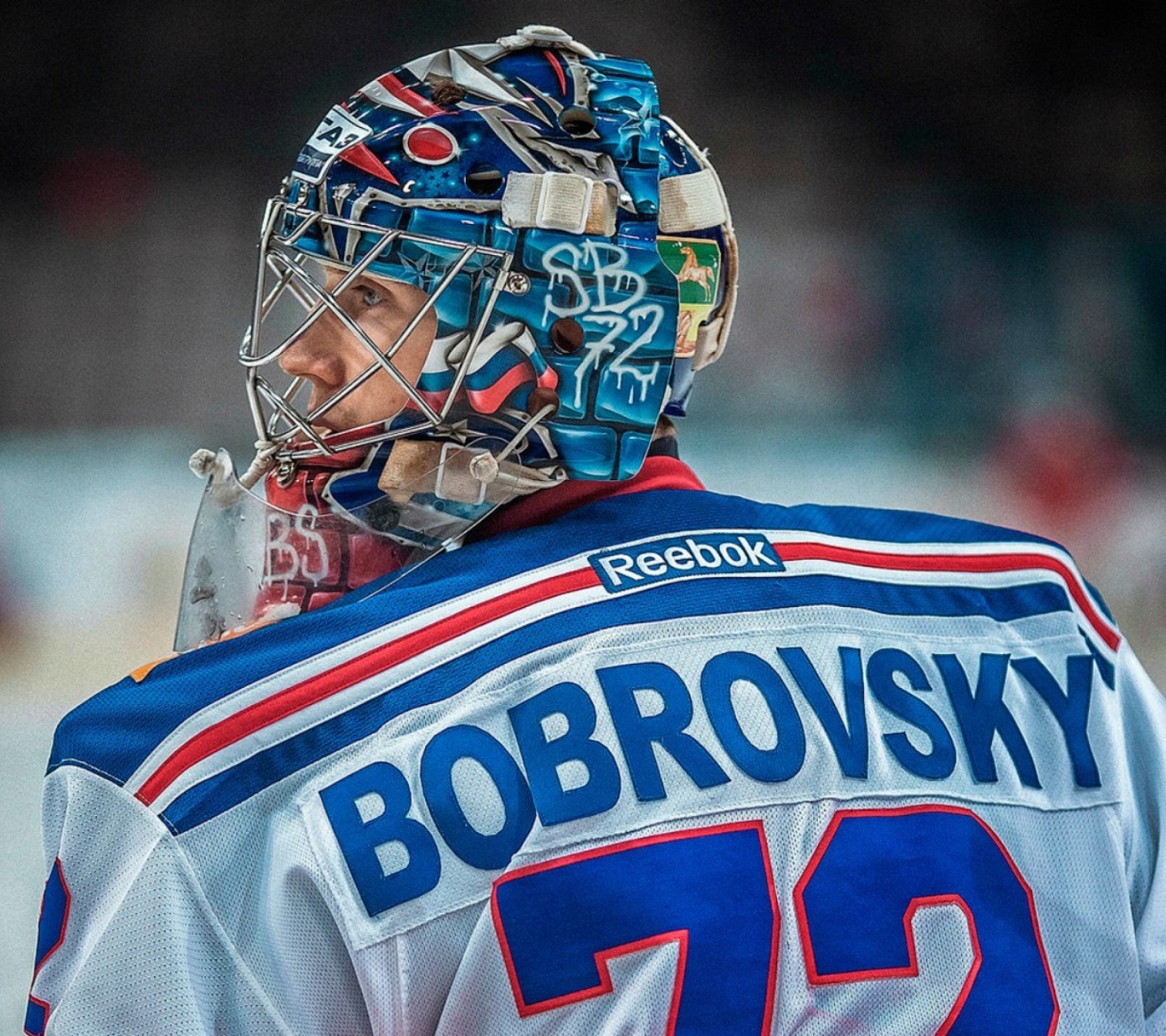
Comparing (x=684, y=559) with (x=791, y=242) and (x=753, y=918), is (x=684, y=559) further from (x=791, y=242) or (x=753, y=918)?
(x=791, y=242)

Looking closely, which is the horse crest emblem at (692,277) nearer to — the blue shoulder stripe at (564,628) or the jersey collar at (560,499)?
the jersey collar at (560,499)

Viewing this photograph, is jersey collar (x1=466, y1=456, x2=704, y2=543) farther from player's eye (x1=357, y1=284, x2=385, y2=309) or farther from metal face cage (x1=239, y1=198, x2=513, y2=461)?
player's eye (x1=357, y1=284, x2=385, y2=309)

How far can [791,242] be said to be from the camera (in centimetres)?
502

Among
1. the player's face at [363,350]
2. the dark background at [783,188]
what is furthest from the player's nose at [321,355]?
the dark background at [783,188]

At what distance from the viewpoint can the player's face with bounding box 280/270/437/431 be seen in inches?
43.5

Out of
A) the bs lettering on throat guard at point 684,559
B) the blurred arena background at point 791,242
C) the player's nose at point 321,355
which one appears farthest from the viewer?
the blurred arena background at point 791,242

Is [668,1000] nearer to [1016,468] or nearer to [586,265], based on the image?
[586,265]

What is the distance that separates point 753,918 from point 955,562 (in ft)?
1.29


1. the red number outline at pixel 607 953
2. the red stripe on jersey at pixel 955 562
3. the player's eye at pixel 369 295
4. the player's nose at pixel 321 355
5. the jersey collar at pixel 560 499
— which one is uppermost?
the player's eye at pixel 369 295

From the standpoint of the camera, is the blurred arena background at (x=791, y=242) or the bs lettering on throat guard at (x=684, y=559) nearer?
the bs lettering on throat guard at (x=684, y=559)

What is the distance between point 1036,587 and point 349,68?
13.1ft

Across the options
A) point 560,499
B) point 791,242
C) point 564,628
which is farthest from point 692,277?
point 791,242

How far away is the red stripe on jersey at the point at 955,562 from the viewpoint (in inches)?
43.2

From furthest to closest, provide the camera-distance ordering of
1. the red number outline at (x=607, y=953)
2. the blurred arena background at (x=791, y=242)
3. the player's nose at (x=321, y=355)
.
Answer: the blurred arena background at (x=791, y=242), the player's nose at (x=321, y=355), the red number outline at (x=607, y=953)
